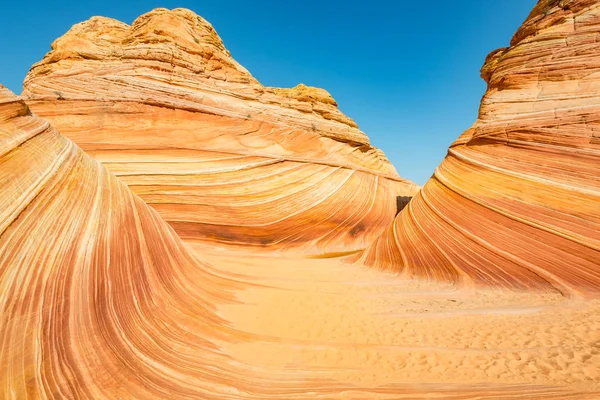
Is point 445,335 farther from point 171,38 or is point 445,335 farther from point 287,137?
point 171,38

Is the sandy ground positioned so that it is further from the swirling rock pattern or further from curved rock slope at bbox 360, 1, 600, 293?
curved rock slope at bbox 360, 1, 600, 293

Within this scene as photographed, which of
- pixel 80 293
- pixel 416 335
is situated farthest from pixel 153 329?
pixel 416 335

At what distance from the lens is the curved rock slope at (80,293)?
2.36m

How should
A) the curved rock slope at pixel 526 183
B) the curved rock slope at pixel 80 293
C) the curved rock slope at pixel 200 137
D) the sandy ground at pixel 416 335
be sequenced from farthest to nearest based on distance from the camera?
1. the curved rock slope at pixel 200 137
2. the curved rock slope at pixel 526 183
3. the sandy ground at pixel 416 335
4. the curved rock slope at pixel 80 293

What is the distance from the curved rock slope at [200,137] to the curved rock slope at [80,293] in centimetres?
Answer: 496

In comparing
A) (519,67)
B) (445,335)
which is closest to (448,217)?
(445,335)

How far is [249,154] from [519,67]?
8638 mm

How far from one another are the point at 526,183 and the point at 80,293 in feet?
25.6

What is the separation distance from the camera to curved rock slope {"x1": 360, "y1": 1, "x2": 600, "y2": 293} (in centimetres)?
527

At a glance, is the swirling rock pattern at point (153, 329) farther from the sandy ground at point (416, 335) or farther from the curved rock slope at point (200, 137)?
the curved rock slope at point (200, 137)

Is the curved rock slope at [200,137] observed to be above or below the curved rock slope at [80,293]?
above

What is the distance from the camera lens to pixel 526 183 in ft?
20.0

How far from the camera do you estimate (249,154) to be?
10.6m

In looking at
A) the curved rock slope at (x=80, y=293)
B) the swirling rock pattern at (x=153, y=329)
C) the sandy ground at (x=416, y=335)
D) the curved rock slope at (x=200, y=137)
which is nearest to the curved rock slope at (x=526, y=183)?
the sandy ground at (x=416, y=335)
